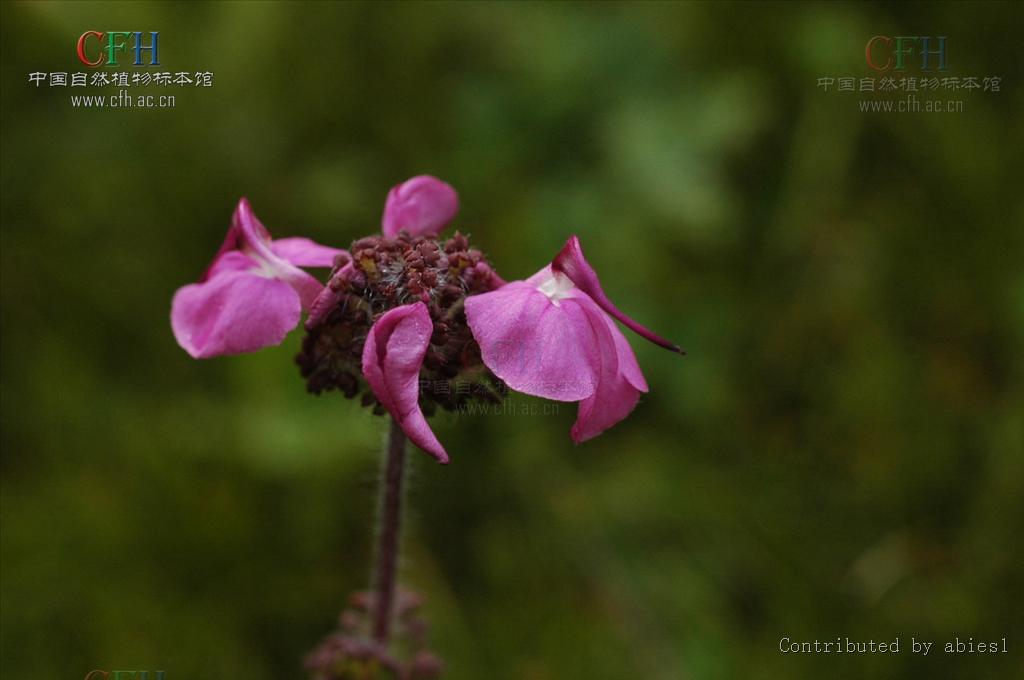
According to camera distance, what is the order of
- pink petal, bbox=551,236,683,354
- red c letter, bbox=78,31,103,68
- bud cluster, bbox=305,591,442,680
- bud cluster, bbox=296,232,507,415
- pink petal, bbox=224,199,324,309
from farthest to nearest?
red c letter, bbox=78,31,103,68 < bud cluster, bbox=305,591,442,680 < pink petal, bbox=224,199,324,309 < bud cluster, bbox=296,232,507,415 < pink petal, bbox=551,236,683,354

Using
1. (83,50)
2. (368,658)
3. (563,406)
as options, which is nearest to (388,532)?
(368,658)

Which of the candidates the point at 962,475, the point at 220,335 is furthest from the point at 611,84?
the point at 220,335

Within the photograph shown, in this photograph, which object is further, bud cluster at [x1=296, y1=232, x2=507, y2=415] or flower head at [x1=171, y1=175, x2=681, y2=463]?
bud cluster at [x1=296, y1=232, x2=507, y2=415]

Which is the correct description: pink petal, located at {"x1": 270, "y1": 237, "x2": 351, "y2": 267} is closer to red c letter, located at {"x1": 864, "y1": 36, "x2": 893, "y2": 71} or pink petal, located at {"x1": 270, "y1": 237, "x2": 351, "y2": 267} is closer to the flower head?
the flower head

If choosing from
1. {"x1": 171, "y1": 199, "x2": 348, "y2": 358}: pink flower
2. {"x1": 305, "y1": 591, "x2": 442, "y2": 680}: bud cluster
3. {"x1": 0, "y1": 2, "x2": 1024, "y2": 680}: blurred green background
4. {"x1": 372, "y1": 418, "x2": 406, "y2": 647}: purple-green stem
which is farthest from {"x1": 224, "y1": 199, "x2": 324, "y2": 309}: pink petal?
{"x1": 0, "y1": 2, "x2": 1024, "y2": 680}: blurred green background

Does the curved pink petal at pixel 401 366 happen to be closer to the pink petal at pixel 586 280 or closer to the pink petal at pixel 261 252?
the pink petal at pixel 586 280

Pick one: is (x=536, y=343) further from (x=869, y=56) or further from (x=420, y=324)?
(x=869, y=56)

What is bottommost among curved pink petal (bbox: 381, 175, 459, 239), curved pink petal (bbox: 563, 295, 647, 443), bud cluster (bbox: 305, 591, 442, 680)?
bud cluster (bbox: 305, 591, 442, 680)
